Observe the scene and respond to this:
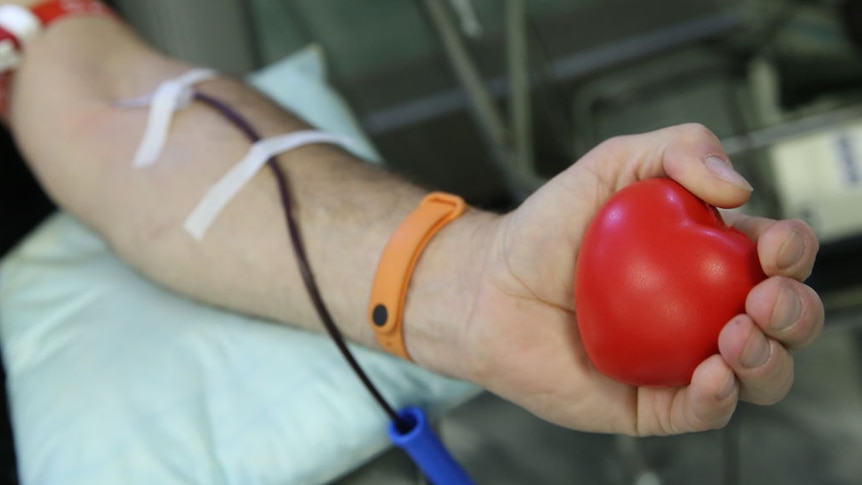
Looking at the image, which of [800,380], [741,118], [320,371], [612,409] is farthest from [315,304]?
[741,118]

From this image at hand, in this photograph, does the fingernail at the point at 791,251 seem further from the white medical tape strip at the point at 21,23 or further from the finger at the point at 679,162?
the white medical tape strip at the point at 21,23

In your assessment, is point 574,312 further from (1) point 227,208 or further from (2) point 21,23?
(2) point 21,23

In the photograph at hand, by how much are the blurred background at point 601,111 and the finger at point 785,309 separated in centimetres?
31

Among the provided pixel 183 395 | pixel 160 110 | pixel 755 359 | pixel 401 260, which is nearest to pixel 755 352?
pixel 755 359

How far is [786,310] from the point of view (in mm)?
327

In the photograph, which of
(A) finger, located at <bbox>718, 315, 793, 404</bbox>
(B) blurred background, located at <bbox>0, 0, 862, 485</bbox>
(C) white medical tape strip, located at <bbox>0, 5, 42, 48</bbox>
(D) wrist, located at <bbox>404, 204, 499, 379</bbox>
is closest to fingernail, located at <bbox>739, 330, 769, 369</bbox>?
(A) finger, located at <bbox>718, 315, 793, 404</bbox>

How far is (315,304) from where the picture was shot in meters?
0.56

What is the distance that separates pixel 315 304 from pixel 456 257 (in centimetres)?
12

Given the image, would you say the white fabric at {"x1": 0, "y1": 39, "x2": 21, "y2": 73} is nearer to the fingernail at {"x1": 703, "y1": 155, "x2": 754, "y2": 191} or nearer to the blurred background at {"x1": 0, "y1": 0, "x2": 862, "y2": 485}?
the blurred background at {"x1": 0, "y1": 0, "x2": 862, "y2": 485}

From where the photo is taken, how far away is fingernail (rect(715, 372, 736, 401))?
1.14 ft

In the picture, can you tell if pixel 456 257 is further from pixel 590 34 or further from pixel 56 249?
pixel 590 34

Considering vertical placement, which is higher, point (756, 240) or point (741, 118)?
point (756, 240)

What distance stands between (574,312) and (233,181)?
1.07 feet

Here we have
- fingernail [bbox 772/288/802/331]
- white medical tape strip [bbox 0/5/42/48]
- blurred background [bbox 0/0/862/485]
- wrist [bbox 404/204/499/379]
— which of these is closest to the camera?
fingernail [bbox 772/288/802/331]
